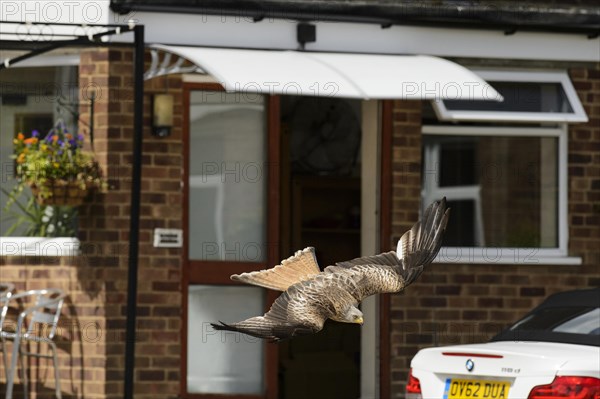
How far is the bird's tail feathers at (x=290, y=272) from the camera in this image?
7.09 m

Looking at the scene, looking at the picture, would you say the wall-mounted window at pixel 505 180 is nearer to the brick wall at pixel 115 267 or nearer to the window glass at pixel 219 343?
the window glass at pixel 219 343

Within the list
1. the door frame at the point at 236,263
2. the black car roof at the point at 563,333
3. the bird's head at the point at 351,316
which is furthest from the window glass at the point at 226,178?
the bird's head at the point at 351,316

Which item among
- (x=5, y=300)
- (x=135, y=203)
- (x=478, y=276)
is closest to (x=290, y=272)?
(x=135, y=203)

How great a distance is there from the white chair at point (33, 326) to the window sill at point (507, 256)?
3.41 meters

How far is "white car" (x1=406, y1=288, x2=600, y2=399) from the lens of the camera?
9.38 metres

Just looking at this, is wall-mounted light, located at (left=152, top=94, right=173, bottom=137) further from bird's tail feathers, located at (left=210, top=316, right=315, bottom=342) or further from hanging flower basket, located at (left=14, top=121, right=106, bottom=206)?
bird's tail feathers, located at (left=210, top=316, right=315, bottom=342)

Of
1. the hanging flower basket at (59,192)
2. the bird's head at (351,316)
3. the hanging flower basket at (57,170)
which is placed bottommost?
the bird's head at (351,316)

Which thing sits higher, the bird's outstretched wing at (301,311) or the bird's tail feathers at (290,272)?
the bird's tail feathers at (290,272)

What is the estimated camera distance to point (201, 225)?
1348 centimetres

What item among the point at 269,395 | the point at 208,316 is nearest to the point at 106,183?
the point at 208,316

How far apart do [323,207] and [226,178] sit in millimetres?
2528

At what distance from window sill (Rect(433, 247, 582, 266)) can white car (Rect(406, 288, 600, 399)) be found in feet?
10.4

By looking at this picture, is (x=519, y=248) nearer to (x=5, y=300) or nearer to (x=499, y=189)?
(x=499, y=189)

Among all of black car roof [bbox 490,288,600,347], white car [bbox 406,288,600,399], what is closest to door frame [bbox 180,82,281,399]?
black car roof [bbox 490,288,600,347]
